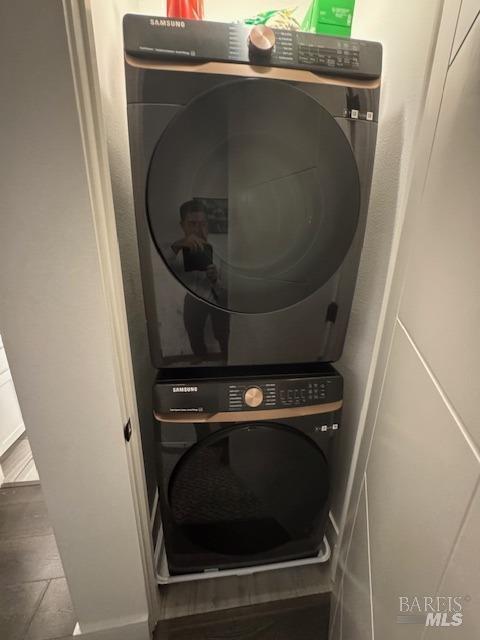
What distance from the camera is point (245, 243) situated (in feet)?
2.40

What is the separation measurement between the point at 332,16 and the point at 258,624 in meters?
1.75

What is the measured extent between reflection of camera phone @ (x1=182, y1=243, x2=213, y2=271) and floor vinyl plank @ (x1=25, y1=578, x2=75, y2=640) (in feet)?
3.99

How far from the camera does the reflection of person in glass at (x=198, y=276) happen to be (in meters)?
0.70

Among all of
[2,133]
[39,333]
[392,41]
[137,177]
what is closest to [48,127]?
[2,133]

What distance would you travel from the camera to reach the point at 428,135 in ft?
1.81

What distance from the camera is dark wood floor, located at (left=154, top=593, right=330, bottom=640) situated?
3.31 ft

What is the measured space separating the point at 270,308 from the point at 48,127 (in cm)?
55

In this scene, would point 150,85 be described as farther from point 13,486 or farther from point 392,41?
point 13,486

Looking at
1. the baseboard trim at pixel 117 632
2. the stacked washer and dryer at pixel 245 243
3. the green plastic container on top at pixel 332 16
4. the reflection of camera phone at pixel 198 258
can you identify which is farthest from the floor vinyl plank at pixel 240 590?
the green plastic container on top at pixel 332 16

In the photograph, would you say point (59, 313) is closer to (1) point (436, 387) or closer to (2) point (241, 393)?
(2) point (241, 393)

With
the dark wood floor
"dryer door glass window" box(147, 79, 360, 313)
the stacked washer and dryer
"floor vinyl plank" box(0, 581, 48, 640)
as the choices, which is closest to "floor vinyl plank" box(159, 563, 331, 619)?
the dark wood floor

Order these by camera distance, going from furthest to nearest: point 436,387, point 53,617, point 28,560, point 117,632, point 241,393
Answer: point 28,560
point 53,617
point 117,632
point 241,393
point 436,387

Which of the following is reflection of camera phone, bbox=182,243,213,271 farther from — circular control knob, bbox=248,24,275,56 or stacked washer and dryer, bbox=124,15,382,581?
circular control knob, bbox=248,24,275,56

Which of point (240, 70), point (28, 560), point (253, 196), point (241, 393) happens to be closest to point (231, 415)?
point (241, 393)
